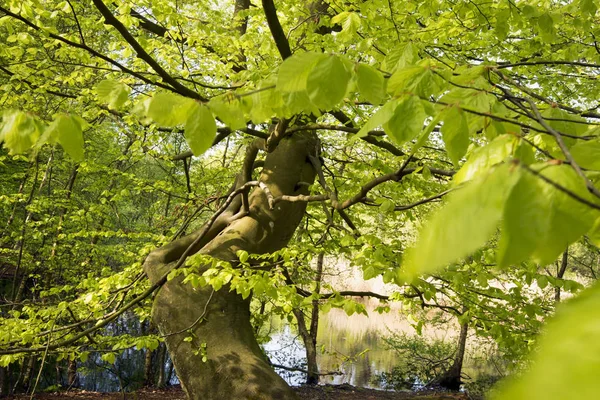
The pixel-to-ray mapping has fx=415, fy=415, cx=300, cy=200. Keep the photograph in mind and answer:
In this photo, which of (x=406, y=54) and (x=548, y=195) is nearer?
(x=548, y=195)

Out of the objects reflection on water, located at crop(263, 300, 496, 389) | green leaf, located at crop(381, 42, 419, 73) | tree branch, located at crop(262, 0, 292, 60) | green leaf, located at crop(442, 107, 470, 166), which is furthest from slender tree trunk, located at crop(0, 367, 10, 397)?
green leaf, located at crop(442, 107, 470, 166)

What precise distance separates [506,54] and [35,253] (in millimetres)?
11262

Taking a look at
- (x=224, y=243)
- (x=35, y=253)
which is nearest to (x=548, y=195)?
(x=224, y=243)

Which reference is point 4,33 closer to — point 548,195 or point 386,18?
point 386,18

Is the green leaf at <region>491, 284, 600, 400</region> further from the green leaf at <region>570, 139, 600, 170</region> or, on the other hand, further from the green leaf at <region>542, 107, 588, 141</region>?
the green leaf at <region>542, 107, 588, 141</region>

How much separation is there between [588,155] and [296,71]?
0.76 meters

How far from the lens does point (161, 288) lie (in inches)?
172

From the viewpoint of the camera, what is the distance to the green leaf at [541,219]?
0.64 m

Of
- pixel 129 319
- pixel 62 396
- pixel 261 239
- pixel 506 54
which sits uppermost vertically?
pixel 506 54

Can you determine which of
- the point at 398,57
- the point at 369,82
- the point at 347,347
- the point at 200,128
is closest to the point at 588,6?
the point at 398,57

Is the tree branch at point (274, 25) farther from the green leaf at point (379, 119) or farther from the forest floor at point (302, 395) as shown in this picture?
the forest floor at point (302, 395)

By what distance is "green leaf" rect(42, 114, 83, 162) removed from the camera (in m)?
1.42

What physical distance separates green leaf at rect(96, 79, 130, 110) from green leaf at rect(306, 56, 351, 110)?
91 cm

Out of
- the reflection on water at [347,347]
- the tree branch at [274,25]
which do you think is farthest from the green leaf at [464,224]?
the reflection on water at [347,347]
